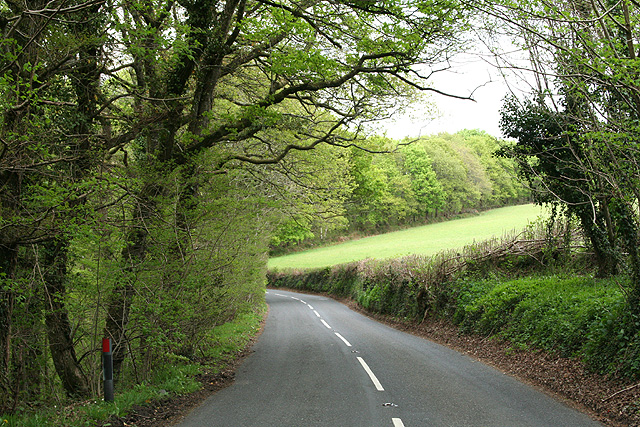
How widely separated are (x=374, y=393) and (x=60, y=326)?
19.0 ft

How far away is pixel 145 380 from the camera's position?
827cm

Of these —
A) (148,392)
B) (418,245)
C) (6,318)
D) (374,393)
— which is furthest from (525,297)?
(418,245)

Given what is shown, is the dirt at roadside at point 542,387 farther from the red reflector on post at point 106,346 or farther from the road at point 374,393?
the red reflector on post at point 106,346

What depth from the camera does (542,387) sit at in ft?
25.3

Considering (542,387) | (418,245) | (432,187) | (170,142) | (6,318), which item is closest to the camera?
(6,318)

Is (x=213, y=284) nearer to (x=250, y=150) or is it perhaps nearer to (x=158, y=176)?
(x=158, y=176)

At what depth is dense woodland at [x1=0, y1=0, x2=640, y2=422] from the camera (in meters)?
6.02

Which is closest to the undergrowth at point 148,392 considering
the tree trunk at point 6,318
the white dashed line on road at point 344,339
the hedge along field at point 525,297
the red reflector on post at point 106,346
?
the tree trunk at point 6,318

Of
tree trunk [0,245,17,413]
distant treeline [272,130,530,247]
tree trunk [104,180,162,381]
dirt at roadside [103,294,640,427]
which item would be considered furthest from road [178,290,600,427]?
distant treeline [272,130,530,247]

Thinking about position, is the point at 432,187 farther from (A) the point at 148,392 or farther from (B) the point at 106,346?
(B) the point at 106,346

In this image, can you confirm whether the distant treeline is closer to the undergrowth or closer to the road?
the undergrowth

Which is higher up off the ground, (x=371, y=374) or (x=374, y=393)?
(x=374, y=393)

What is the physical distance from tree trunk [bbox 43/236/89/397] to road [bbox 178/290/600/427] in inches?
115

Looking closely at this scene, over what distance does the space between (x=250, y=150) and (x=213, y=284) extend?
825 centimetres
